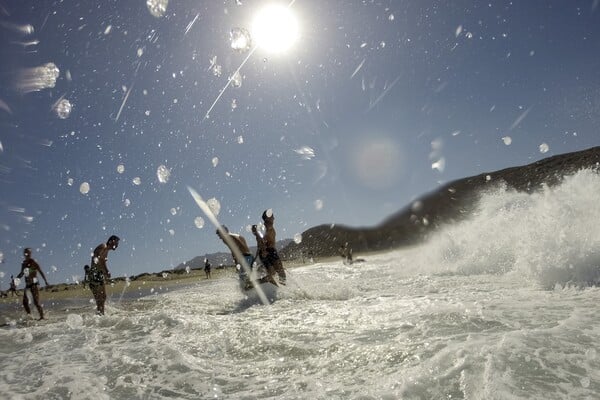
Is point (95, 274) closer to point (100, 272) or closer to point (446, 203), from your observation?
point (100, 272)

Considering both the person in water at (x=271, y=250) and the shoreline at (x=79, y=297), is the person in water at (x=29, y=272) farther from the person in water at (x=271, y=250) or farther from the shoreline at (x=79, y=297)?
the person in water at (x=271, y=250)

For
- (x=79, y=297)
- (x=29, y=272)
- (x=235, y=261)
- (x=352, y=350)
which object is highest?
(x=29, y=272)

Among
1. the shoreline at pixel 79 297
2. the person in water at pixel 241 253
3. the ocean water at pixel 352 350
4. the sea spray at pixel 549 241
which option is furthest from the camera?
the shoreline at pixel 79 297

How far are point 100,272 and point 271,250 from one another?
4697 mm

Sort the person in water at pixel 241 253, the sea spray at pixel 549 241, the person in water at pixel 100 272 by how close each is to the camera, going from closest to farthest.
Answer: the sea spray at pixel 549 241 < the person in water at pixel 100 272 < the person in water at pixel 241 253

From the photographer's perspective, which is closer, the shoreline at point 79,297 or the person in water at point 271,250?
the person in water at point 271,250

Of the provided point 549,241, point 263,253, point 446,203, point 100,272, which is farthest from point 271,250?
point 446,203

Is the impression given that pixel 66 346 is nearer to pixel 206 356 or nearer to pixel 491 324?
pixel 206 356

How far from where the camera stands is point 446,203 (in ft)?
277

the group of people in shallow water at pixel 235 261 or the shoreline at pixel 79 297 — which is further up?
the group of people in shallow water at pixel 235 261

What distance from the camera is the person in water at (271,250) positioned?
11.2 metres

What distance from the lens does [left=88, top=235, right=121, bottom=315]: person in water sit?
1029 centimetres

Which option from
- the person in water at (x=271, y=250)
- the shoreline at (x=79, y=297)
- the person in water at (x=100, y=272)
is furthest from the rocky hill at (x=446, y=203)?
the person in water at (x=100, y=272)

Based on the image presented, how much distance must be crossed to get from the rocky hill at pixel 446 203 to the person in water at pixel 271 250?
61.3 m
